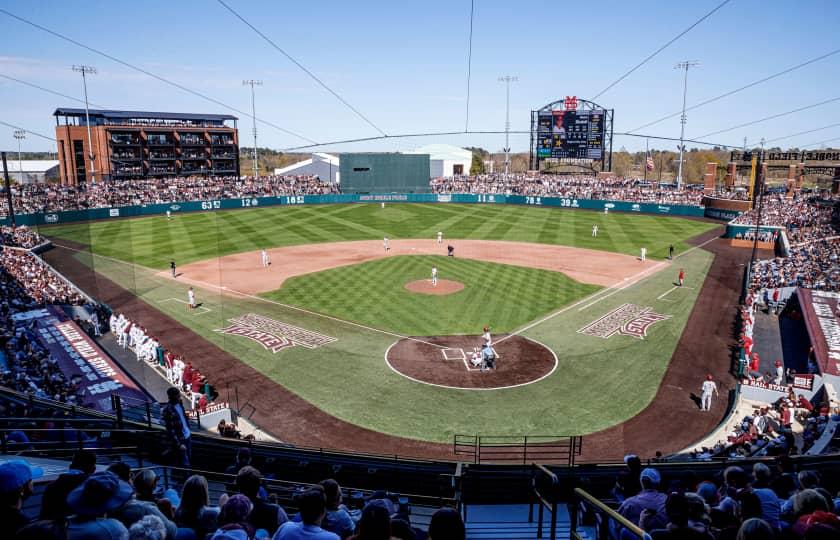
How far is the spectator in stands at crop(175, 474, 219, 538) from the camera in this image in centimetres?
460

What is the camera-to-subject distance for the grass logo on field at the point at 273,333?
949 inches

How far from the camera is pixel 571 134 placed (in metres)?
67.2

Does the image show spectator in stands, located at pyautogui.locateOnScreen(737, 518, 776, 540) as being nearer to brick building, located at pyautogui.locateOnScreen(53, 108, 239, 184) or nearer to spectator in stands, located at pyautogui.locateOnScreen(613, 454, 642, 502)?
spectator in stands, located at pyautogui.locateOnScreen(613, 454, 642, 502)

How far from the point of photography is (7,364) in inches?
648

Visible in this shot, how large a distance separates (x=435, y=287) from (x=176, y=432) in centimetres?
2536

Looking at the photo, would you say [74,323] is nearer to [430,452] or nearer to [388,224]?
[430,452]

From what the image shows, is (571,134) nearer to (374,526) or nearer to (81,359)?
(81,359)

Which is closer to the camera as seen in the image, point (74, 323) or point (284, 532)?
point (284, 532)

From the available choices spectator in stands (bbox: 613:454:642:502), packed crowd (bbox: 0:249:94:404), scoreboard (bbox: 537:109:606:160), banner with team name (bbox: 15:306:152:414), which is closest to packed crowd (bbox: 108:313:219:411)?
banner with team name (bbox: 15:306:152:414)

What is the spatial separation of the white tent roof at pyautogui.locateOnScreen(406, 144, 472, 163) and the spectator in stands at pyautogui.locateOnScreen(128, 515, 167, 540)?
114 metres

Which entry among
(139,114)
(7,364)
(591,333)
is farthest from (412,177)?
(7,364)

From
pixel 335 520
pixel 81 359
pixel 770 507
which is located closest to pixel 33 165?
A: pixel 81 359

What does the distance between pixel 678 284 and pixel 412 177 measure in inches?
2017

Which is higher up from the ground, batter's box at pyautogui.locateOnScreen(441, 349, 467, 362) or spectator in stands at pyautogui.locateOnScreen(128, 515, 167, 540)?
spectator in stands at pyautogui.locateOnScreen(128, 515, 167, 540)
